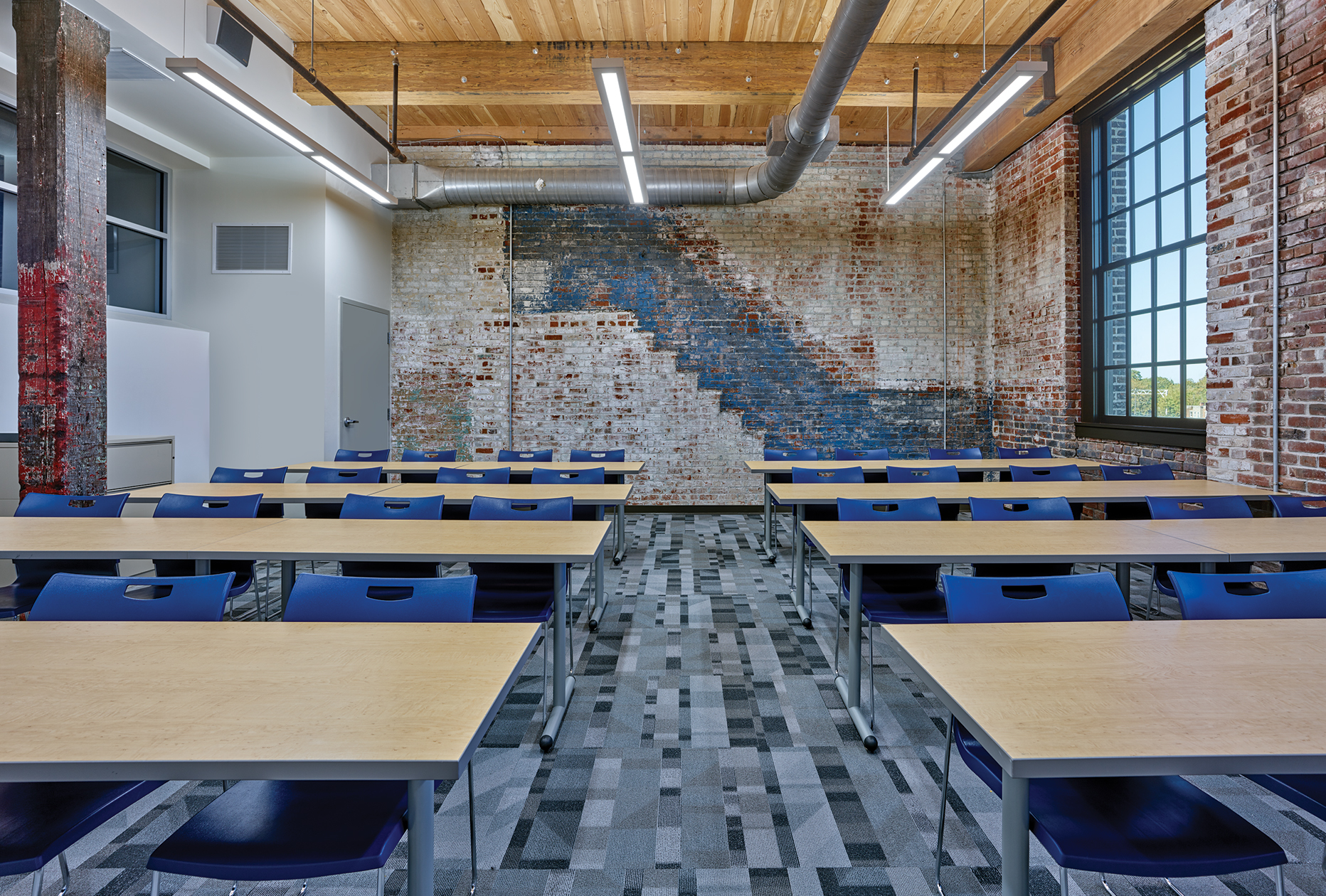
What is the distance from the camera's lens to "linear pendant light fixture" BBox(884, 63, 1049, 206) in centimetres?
384

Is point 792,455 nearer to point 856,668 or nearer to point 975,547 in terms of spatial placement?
point 856,668

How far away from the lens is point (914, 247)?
8117 millimetres

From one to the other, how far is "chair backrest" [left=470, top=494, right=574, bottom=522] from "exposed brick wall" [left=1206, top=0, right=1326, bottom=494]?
4555 mm

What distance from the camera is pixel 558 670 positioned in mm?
2846

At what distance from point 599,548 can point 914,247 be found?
22.9 ft

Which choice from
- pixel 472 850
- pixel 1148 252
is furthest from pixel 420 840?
pixel 1148 252

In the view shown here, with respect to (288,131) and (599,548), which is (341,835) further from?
(288,131)

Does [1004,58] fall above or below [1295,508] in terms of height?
above

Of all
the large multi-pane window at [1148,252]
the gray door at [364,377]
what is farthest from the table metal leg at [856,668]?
the gray door at [364,377]

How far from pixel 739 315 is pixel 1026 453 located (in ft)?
11.7

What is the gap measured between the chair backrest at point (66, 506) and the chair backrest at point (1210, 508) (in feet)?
18.2

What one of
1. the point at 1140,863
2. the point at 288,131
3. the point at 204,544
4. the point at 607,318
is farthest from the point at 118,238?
the point at 1140,863

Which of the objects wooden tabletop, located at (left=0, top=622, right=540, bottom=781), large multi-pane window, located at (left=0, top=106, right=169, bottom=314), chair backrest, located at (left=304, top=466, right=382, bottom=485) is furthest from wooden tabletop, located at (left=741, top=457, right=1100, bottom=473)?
large multi-pane window, located at (left=0, top=106, right=169, bottom=314)

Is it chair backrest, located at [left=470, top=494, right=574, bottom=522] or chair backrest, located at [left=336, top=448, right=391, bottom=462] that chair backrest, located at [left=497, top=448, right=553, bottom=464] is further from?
chair backrest, located at [left=470, top=494, right=574, bottom=522]
